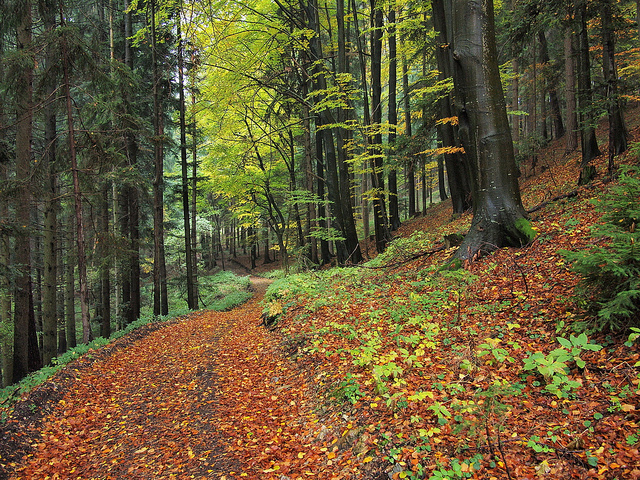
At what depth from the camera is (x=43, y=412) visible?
502 centimetres

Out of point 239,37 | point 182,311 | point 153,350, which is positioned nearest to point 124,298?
point 182,311

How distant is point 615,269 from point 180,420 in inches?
217

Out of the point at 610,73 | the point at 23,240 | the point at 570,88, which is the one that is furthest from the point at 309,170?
the point at 570,88

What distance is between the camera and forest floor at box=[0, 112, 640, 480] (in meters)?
2.59

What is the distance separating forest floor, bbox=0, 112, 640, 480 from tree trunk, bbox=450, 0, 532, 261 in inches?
17.0

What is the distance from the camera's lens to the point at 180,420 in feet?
15.6

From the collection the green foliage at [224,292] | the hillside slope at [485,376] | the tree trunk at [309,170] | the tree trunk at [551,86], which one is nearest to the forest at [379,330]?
Result: the hillside slope at [485,376]

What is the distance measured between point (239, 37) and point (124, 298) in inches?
475

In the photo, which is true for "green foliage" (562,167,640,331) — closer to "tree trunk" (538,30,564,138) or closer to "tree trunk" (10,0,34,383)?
"tree trunk" (10,0,34,383)

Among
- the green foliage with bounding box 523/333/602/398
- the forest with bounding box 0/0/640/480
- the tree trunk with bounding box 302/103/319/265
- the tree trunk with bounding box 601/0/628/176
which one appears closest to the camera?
the green foliage with bounding box 523/333/602/398

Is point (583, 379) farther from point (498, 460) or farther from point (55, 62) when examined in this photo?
point (55, 62)

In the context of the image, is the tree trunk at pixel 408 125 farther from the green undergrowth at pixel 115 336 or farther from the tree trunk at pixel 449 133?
the green undergrowth at pixel 115 336

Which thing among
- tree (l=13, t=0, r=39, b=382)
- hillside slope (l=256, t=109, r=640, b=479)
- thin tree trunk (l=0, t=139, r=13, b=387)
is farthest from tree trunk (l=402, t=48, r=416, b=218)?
thin tree trunk (l=0, t=139, r=13, b=387)

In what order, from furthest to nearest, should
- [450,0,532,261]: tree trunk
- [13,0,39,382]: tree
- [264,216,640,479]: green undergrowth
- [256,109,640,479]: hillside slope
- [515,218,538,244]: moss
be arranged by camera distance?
[13,0,39,382]: tree < [450,0,532,261]: tree trunk < [515,218,538,244]: moss < [264,216,640,479]: green undergrowth < [256,109,640,479]: hillside slope
